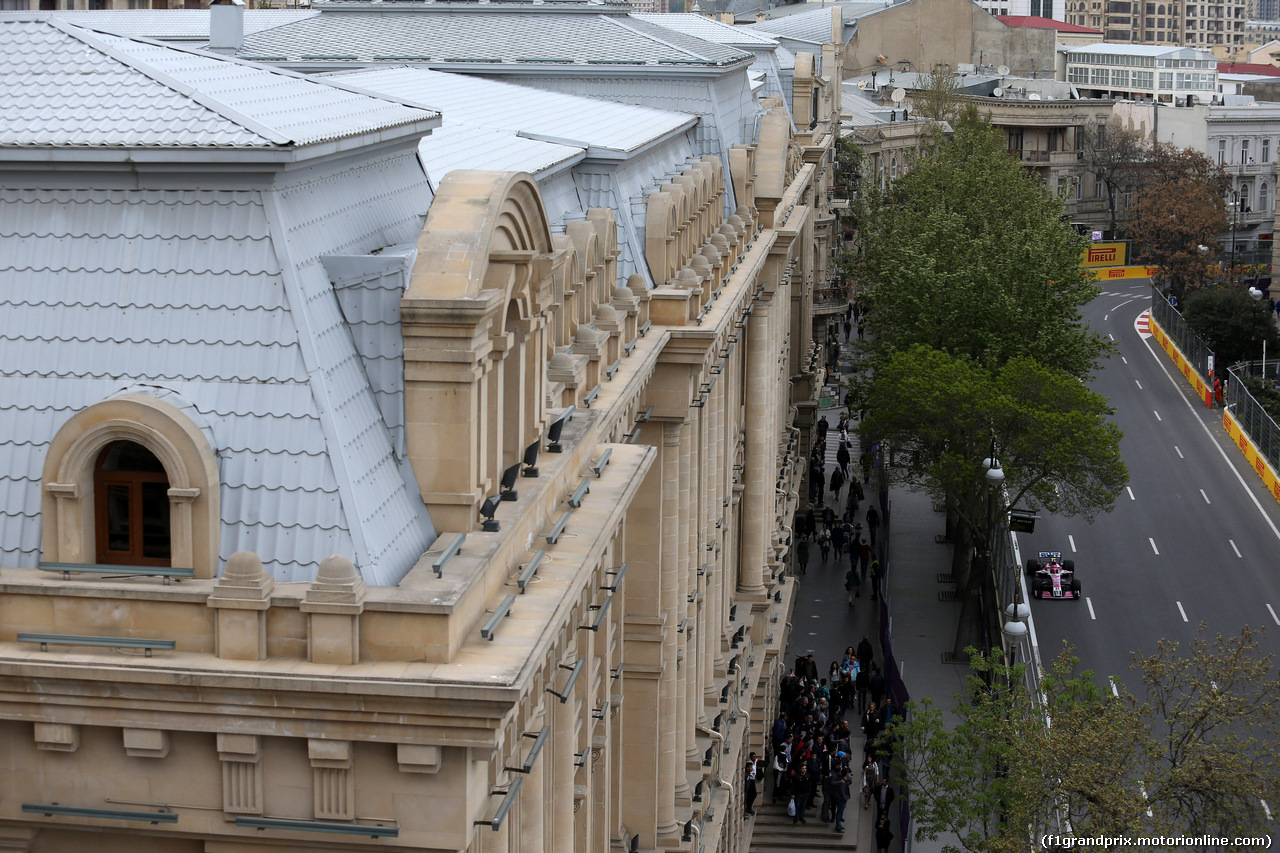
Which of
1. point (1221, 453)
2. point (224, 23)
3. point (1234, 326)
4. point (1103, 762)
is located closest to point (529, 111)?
point (224, 23)

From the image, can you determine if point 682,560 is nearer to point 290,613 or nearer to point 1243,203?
point 290,613

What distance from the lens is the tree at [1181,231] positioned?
126m

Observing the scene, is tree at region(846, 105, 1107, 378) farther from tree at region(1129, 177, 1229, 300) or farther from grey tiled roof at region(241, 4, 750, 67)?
tree at region(1129, 177, 1229, 300)

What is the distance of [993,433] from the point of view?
60.8 m

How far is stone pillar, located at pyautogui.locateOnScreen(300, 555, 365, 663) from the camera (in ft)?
50.9

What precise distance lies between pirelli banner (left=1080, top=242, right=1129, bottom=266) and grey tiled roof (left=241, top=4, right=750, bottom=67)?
10260 cm

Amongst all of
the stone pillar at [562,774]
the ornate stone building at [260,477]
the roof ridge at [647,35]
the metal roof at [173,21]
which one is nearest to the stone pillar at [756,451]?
the roof ridge at [647,35]

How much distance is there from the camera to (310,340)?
55.2ft

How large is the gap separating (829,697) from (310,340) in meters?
39.4

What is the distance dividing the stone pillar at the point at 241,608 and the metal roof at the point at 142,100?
4000 millimetres

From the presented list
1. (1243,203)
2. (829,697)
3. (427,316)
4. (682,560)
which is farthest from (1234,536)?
(1243,203)

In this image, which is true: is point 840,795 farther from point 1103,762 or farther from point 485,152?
point 485,152

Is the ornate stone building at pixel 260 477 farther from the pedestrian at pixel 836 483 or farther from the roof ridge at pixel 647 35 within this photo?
the pedestrian at pixel 836 483

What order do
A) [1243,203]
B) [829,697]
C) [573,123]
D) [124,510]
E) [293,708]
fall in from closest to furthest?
[293,708] < [124,510] < [573,123] < [829,697] < [1243,203]
